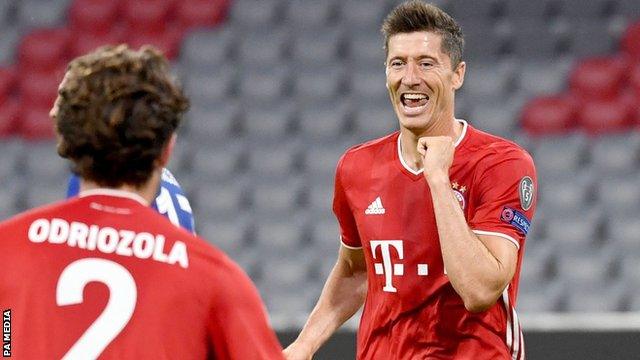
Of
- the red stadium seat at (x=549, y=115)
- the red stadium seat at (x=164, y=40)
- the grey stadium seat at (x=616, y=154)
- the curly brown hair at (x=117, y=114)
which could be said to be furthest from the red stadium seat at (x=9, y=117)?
the curly brown hair at (x=117, y=114)

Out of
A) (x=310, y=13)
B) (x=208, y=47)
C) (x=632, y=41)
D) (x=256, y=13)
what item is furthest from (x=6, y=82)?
(x=632, y=41)

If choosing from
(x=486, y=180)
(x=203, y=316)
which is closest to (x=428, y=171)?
(x=486, y=180)

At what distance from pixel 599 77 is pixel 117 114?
608cm

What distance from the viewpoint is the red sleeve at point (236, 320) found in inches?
80.6

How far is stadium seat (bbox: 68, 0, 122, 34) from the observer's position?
8352mm

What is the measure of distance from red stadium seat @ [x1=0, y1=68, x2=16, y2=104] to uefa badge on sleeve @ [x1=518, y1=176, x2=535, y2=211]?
5.68 meters

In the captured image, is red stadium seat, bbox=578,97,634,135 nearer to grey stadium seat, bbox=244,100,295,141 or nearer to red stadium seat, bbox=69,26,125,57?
grey stadium seat, bbox=244,100,295,141

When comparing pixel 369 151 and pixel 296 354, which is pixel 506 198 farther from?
pixel 296 354

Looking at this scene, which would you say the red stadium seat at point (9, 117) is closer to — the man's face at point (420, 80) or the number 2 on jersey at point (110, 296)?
the man's face at point (420, 80)

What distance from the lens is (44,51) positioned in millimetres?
8383

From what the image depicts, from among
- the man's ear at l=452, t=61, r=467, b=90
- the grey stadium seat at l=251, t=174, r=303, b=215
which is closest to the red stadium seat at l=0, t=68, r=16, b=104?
the grey stadium seat at l=251, t=174, r=303, b=215

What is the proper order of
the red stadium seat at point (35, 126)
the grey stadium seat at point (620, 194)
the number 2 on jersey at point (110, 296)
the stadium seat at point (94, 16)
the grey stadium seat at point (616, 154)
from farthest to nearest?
the stadium seat at point (94, 16)
the red stadium seat at point (35, 126)
the grey stadium seat at point (616, 154)
the grey stadium seat at point (620, 194)
the number 2 on jersey at point (110, 296)

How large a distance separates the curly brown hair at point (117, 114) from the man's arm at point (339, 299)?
1.59m

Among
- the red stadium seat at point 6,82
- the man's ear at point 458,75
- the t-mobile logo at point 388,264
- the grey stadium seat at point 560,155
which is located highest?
the red stadium seat at point 6,82
